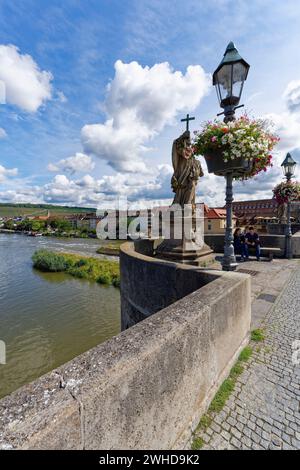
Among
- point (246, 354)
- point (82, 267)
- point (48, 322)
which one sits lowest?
point (48, 322)

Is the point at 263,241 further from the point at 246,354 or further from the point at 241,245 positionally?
the point at 246,354

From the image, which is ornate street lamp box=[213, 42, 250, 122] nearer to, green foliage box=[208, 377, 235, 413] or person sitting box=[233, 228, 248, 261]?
green foliage box=[208, 377, 235, 413]

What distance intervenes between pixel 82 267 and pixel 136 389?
3229cm

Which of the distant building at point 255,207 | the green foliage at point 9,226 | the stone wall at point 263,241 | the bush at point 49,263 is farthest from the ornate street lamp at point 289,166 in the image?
the green foliage at point 9,226

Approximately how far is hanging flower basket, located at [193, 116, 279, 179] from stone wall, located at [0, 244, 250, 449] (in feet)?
7.11

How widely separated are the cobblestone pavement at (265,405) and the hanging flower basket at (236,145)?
267 centimetres

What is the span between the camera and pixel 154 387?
1.64m

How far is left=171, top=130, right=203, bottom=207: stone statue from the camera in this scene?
5.77 m

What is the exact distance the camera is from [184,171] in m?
5.93

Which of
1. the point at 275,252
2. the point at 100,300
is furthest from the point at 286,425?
the point at 100,300

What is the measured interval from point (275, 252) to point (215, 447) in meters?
9.14

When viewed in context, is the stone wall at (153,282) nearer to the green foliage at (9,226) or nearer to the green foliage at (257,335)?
the green foliage at (257,335)

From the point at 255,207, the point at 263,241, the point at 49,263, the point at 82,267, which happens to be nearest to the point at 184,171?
the point at 263,241

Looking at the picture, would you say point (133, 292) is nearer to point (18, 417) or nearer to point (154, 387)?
point (154, 387)
